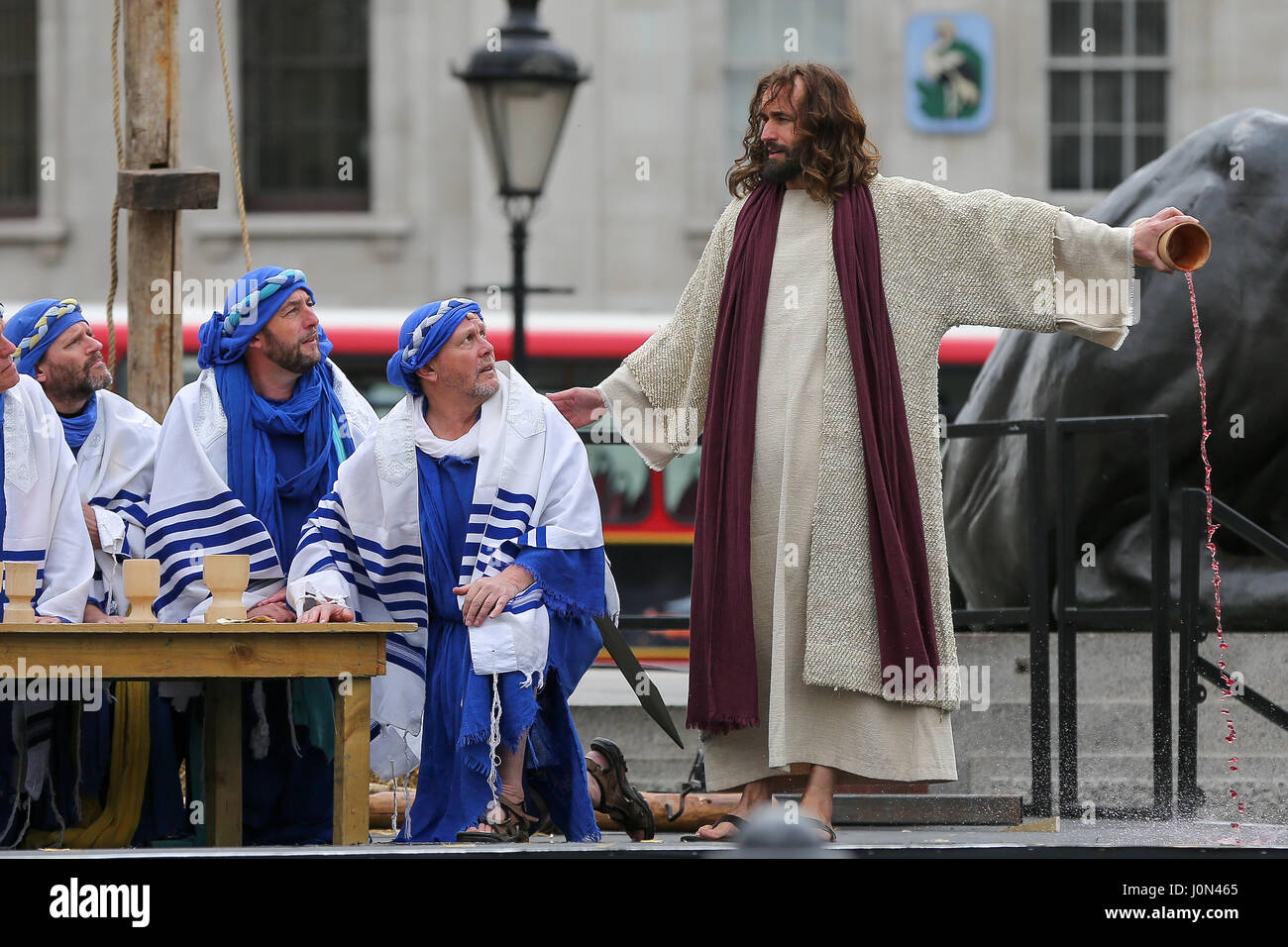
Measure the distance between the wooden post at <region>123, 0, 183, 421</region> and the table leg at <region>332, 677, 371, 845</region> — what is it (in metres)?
2.35

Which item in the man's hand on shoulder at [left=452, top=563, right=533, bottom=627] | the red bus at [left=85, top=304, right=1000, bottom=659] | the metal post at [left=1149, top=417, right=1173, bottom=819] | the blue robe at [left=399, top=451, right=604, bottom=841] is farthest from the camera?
the red bus at [left=85, top=304, right=1000, bottom=659]

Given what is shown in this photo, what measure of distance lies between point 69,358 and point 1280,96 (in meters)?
18.1

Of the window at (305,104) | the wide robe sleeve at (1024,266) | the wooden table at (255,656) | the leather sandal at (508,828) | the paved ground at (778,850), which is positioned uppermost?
the window at (305,104)

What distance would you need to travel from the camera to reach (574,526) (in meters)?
5.31

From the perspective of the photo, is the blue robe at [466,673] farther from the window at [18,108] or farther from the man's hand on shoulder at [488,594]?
the window at [18,108]

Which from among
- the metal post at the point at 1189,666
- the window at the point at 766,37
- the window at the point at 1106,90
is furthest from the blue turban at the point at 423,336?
the window at the point at 1106,90

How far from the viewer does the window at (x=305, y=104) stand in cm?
2225

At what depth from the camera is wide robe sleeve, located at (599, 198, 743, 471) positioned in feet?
18.3

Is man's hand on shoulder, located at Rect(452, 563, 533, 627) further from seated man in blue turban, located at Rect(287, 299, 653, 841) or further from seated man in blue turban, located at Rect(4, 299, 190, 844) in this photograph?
seated man in blue turban, located at Rect(4, 299, 190, 844)

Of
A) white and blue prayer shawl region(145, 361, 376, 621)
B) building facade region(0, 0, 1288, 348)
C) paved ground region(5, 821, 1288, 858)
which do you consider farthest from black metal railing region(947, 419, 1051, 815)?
building facade region(0, 0, 1288, 348)

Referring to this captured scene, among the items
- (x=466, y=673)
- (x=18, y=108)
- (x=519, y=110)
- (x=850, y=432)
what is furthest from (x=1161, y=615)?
(x=18, y=108)

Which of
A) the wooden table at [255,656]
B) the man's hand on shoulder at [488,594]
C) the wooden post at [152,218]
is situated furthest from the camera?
the wooden post at [152,218]

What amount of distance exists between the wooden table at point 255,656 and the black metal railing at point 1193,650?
2.91 m
